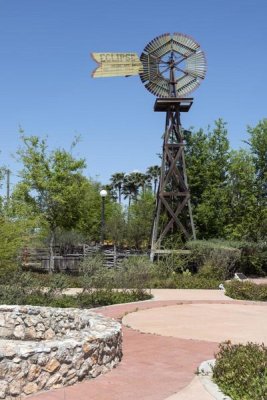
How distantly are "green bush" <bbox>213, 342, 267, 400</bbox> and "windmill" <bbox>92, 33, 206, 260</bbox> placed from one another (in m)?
20.4

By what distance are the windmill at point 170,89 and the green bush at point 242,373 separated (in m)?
20.4

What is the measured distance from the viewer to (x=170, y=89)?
95.1 ft

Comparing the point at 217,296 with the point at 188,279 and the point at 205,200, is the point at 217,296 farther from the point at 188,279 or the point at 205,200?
the point at 205,200

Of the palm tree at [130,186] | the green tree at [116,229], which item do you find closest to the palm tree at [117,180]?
the palm tree at [130,186]

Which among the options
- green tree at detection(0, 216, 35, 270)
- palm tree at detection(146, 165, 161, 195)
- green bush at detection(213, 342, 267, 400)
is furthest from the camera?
palm tree at detection(146, 165, 161, 195)

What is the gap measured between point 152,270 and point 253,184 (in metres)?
11.5

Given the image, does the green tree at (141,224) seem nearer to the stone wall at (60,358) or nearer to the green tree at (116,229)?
the green tree at (116,229)

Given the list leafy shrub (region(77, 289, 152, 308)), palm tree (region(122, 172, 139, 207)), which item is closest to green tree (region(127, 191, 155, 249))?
leafy shrub (region(77, 289, 152, 308))

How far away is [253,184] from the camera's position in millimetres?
30641

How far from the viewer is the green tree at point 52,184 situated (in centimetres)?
2733

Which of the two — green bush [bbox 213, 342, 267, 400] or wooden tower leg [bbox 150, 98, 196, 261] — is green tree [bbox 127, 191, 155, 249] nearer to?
wooden tower leg [bbox 150, 98, 196, 261]

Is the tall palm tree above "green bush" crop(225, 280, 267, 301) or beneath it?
above

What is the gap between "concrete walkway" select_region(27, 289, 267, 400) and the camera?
6656mm

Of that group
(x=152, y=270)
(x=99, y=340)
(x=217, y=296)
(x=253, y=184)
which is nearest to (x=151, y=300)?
(x=217, y=296)
